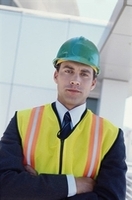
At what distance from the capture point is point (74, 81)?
4.09 ft

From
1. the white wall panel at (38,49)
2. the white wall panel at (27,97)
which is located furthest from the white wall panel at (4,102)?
the white wall panel at (38,49)

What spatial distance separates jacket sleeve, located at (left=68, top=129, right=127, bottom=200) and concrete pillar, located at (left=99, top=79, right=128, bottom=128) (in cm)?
413

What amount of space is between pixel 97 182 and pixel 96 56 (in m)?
0.50

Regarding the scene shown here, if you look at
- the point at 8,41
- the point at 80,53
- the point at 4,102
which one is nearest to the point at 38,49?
the point at 8,41

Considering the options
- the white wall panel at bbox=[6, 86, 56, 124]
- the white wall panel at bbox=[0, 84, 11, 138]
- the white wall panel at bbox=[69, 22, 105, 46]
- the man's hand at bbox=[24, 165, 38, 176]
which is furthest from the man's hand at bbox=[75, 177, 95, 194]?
the white wall panel at bbox=[69, 22, 105, 46]

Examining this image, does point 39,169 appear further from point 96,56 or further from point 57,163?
point 96,56

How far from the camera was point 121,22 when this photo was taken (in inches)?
114

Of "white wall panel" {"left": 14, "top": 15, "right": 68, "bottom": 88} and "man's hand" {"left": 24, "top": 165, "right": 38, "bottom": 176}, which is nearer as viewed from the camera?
"man's hand" {"left": 24, "top": 165, "right": 38, "bottom": 176}

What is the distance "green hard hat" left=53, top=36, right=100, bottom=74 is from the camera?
4.18 ft

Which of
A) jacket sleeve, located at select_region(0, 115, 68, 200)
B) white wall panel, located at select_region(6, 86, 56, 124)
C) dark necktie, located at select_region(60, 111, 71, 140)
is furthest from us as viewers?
white wall panel, located at select_region(6, 86, 56, 124)

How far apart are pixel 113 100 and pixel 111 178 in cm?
428

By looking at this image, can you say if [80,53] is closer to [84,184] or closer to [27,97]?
[84,184]

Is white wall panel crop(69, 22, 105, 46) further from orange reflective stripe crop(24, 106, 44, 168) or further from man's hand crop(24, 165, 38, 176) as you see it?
man's hand crop(24, 165, 38, 176)

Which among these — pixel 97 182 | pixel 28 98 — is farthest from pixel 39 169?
pixel 28 98
